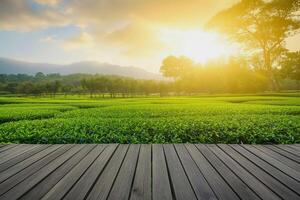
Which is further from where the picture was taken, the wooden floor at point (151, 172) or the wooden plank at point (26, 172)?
the wooden plank at point (26, 172)

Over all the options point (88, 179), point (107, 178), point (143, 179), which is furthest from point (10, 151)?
point (143, 179)

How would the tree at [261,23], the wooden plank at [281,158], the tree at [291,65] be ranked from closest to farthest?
1. the wooden plank at [281,158]
2. the tree at [261,23]
3. the tree at [291,65]

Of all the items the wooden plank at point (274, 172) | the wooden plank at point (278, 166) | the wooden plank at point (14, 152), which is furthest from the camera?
the wooden plank at point (14, 152)

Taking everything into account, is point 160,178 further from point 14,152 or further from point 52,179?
point 14,152

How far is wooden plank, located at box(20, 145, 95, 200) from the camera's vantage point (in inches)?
89.1

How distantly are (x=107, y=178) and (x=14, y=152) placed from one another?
2672mm

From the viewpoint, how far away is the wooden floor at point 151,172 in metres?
2.28

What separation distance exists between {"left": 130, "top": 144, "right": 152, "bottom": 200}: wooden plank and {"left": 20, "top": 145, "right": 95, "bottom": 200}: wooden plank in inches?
43.6

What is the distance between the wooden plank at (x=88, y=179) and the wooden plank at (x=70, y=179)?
0.24 feet

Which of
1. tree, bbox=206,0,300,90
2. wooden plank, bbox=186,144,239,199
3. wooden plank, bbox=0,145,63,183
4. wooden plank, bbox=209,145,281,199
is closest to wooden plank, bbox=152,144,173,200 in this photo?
wooden plank, bbox=186,144,239,199

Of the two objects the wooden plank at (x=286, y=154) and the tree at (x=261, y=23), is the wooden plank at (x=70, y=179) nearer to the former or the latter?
the wooden plank at (x=286, y=154)

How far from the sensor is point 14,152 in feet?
13.1

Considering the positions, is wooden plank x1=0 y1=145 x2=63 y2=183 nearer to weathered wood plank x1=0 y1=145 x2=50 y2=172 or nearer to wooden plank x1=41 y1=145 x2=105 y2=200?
weathered wood plank x1=0 y1=145 x2=50 y2=172

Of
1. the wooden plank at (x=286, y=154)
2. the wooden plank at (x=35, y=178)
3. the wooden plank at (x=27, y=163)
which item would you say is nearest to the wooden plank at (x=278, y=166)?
the wooden plank at (x=286, y=154)
